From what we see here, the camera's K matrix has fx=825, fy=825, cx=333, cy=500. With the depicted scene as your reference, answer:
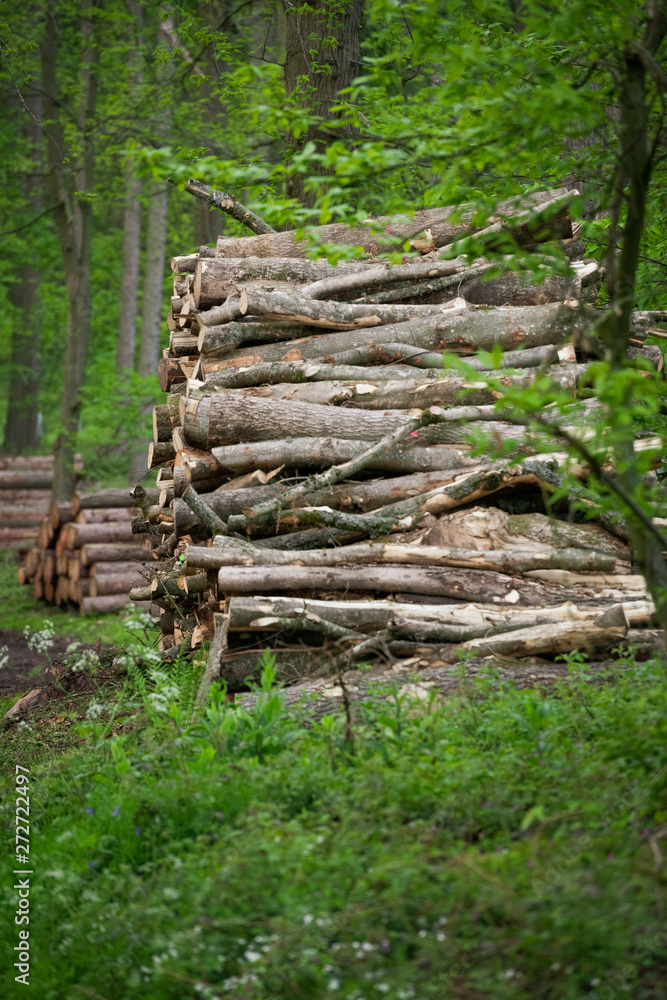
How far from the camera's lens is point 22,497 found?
18.3 m

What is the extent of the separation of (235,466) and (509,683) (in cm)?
274

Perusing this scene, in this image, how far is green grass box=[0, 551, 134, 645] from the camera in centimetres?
1109

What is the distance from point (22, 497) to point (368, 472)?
1384cm

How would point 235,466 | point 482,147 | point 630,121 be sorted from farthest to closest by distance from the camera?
point 235,466 → point 482,147 → point 630,121

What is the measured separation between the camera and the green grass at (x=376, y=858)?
250 centimetres

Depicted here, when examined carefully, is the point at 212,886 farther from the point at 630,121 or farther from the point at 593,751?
the point at 630,121

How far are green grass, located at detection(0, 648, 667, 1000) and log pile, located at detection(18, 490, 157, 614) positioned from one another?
824cm

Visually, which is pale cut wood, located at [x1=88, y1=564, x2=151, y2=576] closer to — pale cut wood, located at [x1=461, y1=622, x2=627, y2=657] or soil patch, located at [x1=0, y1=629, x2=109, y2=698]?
soil patch, located at [x1=0, y1=629, x2=109, y2=698]

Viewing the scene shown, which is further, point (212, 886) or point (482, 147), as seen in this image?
point (482, 147)

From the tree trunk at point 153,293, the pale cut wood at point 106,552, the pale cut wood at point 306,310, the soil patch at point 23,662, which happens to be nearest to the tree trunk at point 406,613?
the pale cut wood at point 306,310

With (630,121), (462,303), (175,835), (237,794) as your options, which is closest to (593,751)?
(237,794)

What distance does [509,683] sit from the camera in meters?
4.55

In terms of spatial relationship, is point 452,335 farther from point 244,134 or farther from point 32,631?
point 244,134

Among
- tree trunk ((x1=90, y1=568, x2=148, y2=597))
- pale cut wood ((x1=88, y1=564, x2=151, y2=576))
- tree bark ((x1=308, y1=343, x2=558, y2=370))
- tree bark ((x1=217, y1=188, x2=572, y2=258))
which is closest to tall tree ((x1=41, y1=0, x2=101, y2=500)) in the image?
pale cut wood ((x1=88, y1=564, x2=151, y2=576))
